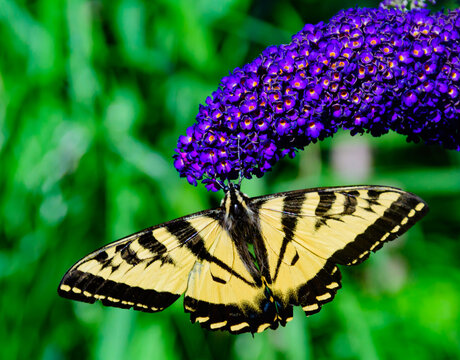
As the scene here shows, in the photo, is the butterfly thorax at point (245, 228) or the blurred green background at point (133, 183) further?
the blurred green background at point (133, 183)

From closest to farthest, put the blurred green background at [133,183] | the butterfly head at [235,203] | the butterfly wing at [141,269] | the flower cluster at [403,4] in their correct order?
the butterfly wing at [141,269]
the butterfly head at [235,203]
the flower cluster at [403,4]
the blurred green background at [133,183]

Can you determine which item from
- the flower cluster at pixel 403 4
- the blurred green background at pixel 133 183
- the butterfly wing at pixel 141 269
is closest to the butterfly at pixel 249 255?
the butterfly wing at pixel 141 269

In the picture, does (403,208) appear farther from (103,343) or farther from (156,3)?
(156,3)

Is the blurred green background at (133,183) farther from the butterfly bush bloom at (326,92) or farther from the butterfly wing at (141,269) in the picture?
the butterfly bush bloom at (326,92)

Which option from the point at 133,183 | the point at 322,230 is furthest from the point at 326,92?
the point at 133,183

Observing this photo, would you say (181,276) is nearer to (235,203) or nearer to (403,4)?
(235,203)

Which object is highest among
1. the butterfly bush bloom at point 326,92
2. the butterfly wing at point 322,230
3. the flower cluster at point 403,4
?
the flower cluster at point 403,4

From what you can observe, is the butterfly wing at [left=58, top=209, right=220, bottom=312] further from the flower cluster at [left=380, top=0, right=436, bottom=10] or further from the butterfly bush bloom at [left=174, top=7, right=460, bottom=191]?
the flower cluster at [left=380, top=0, right=436, bottom=10]

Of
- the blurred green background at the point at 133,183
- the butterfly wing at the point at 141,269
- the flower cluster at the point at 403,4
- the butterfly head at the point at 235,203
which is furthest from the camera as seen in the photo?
the blurred green background at the point at 133,183
